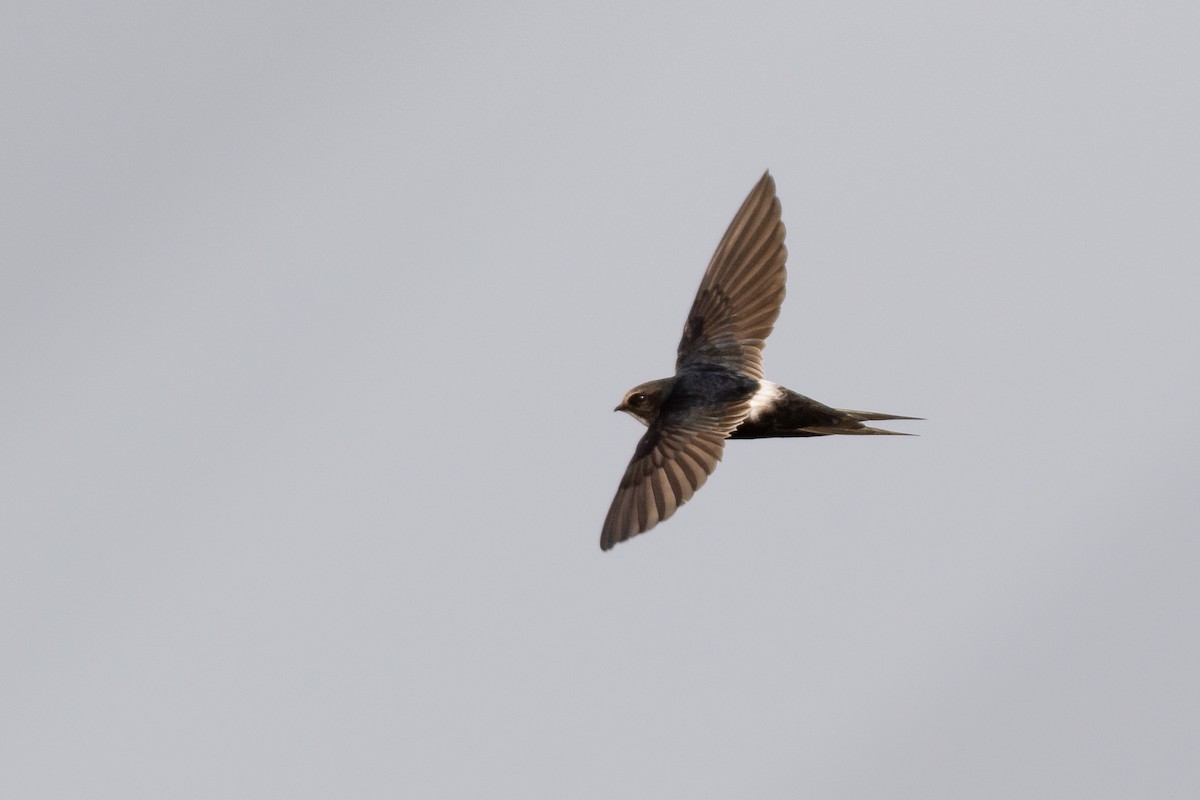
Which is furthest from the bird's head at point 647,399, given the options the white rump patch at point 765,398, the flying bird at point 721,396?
the white rump patch at point 765,398

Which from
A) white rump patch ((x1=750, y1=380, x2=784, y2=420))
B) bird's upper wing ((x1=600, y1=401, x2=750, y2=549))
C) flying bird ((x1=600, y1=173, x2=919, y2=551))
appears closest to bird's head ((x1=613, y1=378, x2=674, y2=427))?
flying bird ((x1=600, y1=173, x2=919, y2=551))

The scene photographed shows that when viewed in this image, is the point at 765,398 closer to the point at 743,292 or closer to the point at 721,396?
the point at 721,396

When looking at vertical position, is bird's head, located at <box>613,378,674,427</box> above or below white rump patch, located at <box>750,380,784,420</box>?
above

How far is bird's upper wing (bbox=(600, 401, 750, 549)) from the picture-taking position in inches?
190

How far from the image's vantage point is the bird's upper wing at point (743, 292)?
19.0ft

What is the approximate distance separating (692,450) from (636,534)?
1.76 feet

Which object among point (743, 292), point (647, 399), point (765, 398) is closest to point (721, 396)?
point (765, 398)

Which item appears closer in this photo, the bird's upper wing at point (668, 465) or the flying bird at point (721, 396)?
→ the bird's upper wing at point (668, 465)

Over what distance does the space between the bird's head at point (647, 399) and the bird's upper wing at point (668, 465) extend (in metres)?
0.14

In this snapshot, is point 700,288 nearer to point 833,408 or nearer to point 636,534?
point 833,408

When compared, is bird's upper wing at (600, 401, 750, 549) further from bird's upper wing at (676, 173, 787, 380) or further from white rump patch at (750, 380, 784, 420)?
bird's upper wing at (676, 173, 787, 380)

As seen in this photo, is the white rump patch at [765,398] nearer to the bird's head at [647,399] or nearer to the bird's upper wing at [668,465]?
the bird's upper wing at [668,465]

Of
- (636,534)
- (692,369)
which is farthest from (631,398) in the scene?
(636,534)

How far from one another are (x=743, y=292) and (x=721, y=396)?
519mm
